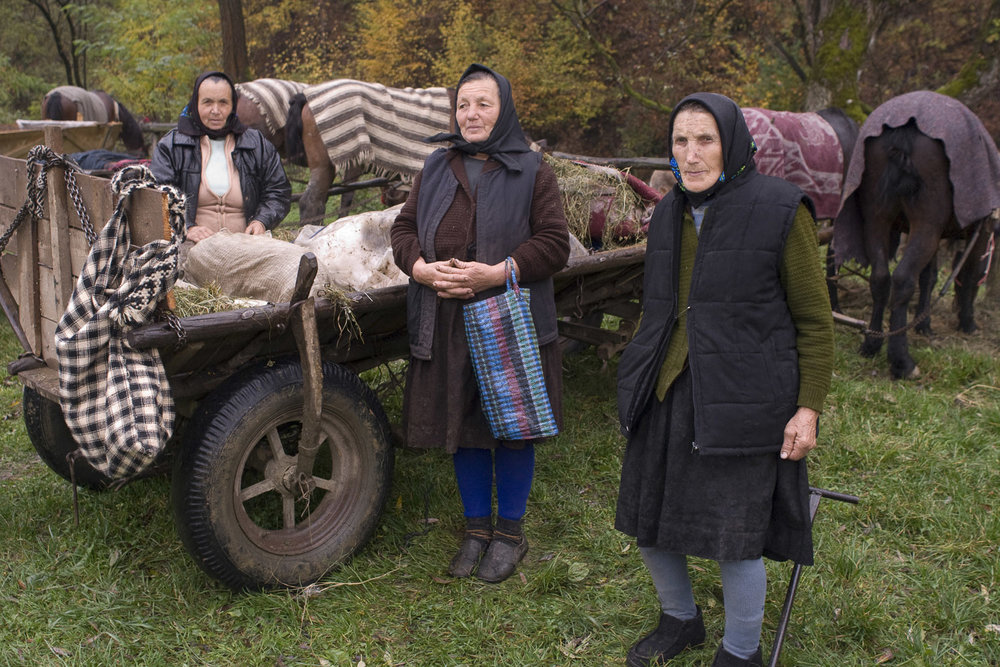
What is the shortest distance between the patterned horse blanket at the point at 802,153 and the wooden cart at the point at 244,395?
3269 millimetres

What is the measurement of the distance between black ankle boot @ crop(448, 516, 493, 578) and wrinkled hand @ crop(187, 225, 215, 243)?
163 centimetres

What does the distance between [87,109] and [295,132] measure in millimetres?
3678

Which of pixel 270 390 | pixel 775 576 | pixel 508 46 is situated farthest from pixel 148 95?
pixel 775 576

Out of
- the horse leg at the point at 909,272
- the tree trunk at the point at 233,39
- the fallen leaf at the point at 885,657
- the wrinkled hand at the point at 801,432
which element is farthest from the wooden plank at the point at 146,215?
the tree trunk at the point at 233,39

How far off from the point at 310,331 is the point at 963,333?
526 cm

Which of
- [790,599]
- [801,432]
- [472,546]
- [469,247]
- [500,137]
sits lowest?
[472,546]

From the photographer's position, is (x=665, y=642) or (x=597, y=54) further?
(x=597, y=54)

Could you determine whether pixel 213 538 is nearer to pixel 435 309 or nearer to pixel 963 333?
pixel 435 309

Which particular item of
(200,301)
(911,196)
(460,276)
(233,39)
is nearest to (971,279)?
(911,196)

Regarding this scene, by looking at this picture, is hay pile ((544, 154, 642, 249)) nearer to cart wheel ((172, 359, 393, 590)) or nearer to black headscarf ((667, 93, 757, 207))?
cart wheel ((172, 359, 393, 590))

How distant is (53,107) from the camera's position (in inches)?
324

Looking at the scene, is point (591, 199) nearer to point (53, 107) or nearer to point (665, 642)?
point (665, 642)

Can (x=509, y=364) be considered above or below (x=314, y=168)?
below

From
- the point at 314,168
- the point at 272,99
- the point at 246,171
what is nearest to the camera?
the point at 246,171
